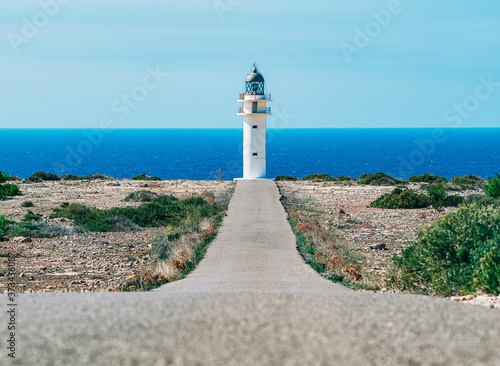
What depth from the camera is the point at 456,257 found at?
31.4 feet

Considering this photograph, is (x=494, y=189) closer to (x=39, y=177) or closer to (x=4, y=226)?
(x=4, y=226)

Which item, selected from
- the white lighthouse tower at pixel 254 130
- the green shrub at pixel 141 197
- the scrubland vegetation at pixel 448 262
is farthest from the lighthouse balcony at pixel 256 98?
the scrubland vegetation at pixel 448 262

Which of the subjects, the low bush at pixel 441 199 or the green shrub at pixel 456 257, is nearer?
the green shrub at pixel 456 257

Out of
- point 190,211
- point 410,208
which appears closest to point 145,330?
point 190,211

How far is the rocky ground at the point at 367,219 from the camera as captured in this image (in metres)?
14.8

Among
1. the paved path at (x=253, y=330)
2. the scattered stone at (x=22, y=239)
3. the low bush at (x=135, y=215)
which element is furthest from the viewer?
the low bush at (x=135, y=215)

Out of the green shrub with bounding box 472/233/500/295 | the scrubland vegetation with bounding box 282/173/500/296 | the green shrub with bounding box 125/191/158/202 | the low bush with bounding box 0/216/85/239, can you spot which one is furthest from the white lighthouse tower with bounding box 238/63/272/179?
the green shrub with bounding box 472/233/500/295

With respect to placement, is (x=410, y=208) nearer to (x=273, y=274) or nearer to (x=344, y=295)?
(x=273, y=274)

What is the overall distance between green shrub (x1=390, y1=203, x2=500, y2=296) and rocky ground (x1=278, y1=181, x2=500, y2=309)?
20.6 inches

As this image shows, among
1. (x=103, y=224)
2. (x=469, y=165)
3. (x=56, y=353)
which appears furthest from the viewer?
(x=469, y=165)

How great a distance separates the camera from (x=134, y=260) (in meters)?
14.1

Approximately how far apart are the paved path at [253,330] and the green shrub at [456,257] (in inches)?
60.4

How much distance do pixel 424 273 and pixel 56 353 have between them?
22.3 ft

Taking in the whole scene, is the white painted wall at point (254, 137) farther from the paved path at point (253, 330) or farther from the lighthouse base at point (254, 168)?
the paved path at point (253, 330)
